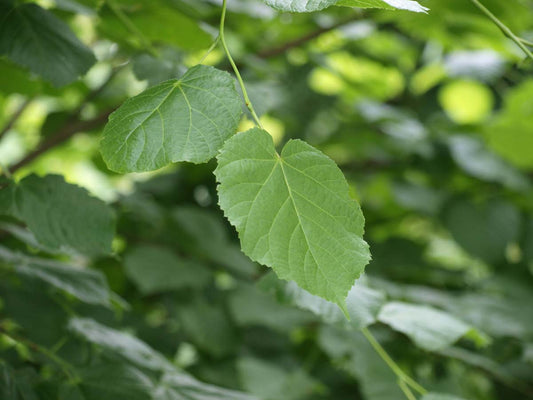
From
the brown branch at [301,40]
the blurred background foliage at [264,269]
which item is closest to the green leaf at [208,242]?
the blurred background foliage at [264,269]

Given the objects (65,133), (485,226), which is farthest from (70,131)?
(485,226)

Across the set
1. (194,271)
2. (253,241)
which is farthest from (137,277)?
(253,241)

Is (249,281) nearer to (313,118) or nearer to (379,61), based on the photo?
(313,118)

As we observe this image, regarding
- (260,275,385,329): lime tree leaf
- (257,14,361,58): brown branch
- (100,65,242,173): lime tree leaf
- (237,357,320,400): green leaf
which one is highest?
(100,65,242,173): lime tree leaf

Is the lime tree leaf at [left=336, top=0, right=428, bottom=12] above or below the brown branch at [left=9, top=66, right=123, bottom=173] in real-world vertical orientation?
above

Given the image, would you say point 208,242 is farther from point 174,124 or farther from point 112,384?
point 174,124

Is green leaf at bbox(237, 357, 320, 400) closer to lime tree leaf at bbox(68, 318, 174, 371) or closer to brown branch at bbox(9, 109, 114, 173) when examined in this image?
lime tree leaf at bbox(68, 318, 174, 371)

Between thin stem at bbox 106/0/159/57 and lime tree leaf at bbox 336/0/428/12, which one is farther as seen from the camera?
thin stem at bbox 106/0/159/57

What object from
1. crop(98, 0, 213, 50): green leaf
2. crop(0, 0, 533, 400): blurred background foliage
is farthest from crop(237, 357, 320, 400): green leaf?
crop(98, 0, 213, 50): green leaf
